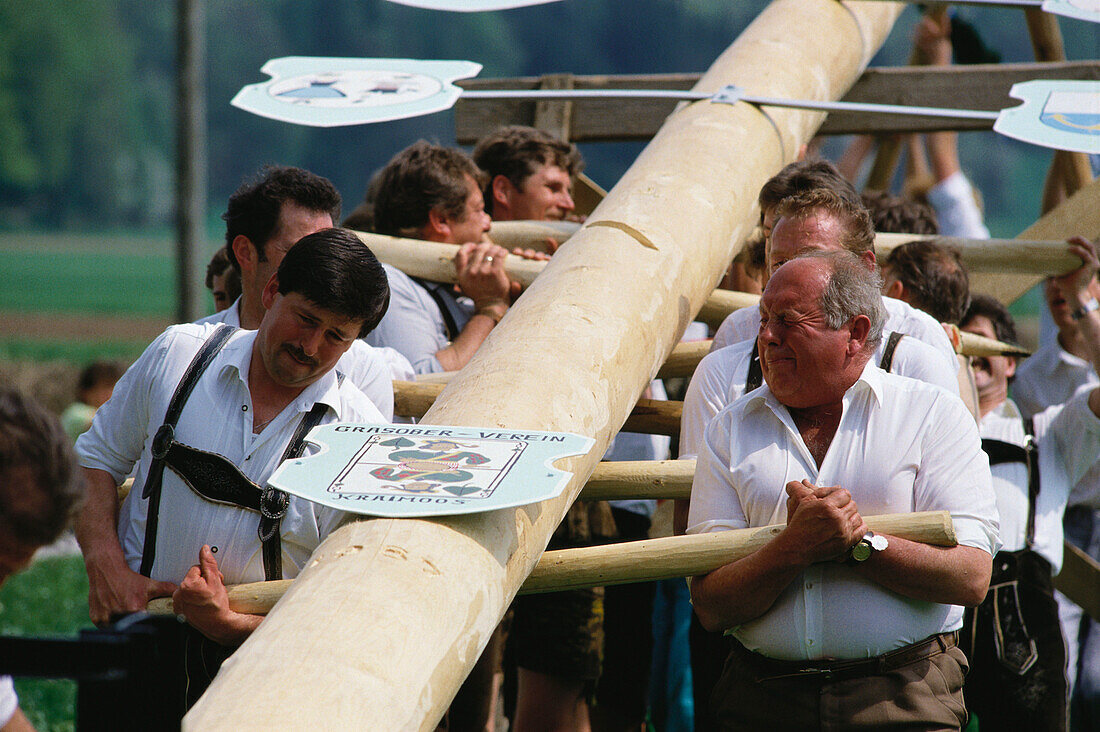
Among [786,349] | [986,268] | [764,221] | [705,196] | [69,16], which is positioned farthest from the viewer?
[69,16]

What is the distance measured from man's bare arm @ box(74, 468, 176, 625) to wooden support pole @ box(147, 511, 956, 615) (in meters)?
0.05

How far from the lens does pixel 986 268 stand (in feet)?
15.6

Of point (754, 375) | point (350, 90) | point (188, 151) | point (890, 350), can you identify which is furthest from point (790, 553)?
point (188, 151)

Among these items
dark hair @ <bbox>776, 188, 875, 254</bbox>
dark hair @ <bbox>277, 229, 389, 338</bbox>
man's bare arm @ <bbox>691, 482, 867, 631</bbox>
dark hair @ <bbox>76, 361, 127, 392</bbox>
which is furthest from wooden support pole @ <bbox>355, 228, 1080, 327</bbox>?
dark hair @ <bbox>76, 361, 127, 392</bbox>

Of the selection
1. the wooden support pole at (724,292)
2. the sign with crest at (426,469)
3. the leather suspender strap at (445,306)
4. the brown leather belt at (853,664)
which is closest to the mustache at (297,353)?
the sign with crest at (426,469)

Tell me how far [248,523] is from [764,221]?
168cm

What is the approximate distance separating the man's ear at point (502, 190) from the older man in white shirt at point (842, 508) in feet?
8.49

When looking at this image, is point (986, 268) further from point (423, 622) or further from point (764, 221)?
point (423, 622)

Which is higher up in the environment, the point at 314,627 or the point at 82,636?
the point at 82,636

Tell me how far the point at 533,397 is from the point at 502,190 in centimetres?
251

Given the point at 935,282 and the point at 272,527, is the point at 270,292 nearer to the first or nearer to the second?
the point at 272,527

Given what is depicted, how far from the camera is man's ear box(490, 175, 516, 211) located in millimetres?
5422

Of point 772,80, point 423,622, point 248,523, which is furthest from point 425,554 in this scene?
point 772,80

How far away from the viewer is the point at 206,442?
3.02 m
